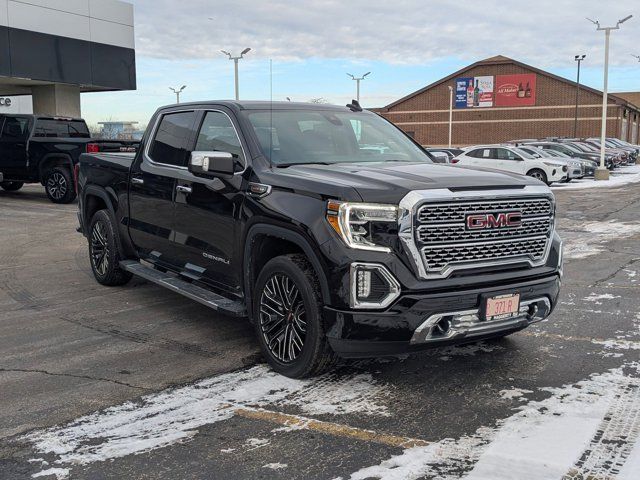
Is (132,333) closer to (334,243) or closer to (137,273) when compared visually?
(137,273)

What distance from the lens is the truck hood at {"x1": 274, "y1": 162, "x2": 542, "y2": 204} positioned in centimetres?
407

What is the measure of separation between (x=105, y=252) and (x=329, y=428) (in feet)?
14.8

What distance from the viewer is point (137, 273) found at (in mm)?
6430

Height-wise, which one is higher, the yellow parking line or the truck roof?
the truck roof

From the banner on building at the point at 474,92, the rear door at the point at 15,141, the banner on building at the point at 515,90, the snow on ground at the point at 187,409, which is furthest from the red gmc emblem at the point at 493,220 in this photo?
the banner on building at the point at 474,92

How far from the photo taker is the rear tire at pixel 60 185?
16.3 m

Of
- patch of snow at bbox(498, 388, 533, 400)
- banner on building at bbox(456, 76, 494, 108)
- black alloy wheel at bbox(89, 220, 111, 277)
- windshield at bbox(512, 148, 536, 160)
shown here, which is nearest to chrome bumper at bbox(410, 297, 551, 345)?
patch of snow at bbox(498, 388, 533, 400)

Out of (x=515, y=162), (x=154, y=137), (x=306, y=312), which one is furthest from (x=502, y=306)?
(x=515, y=162)

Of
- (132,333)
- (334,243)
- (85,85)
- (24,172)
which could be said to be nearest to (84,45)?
(85,85)

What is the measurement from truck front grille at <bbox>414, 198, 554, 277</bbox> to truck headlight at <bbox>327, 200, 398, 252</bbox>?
0.17 m

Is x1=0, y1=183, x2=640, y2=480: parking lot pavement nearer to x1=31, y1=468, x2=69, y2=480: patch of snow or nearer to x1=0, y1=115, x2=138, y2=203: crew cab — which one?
x1=31, y1=468, x2=69, y2=480: patch of snow

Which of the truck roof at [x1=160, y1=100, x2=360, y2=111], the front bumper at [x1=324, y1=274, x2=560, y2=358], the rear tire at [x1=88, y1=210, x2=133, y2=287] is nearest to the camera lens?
the front bumper at [x1=324, y1=274, x2=560, y2=358]

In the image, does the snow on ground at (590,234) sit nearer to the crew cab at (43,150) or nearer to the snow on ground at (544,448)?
the snow on ground at (544,448)

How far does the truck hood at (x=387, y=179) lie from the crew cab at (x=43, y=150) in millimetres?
12925
